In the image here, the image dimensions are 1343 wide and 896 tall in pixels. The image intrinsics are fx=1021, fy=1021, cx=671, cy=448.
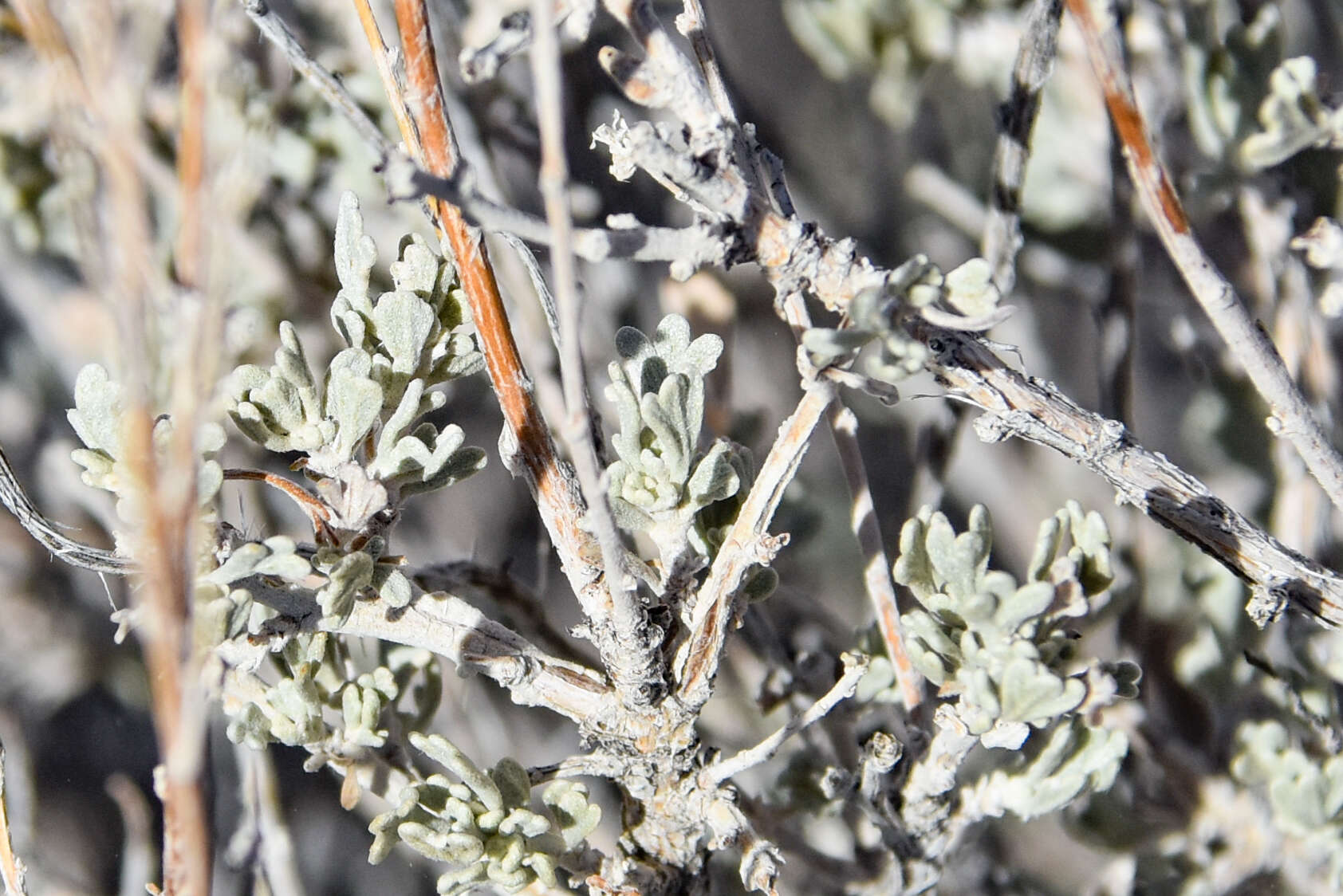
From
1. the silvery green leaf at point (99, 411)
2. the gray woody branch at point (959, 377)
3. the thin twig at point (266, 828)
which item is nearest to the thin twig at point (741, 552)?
the gray woody branch at point (959, 377)

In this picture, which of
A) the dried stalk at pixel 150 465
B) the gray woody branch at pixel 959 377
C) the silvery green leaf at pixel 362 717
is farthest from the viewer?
the silvery green leaf at pixel 362 717

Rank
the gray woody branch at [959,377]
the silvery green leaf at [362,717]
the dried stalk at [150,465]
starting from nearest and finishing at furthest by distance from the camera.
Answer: the dried stalk at [150,465] < the gray woody branch at [959,377] < the silvery green leaf at [362,717]

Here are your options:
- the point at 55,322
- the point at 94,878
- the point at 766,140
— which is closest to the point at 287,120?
the point at 55,322

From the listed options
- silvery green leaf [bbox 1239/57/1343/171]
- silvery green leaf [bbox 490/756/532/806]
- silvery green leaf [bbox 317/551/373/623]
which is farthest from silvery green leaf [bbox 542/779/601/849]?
silvery green leaf [bbox 1239/57/1343/171]

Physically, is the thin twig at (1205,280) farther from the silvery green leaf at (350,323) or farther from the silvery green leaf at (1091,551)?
the silvery green leaf at (350,323)

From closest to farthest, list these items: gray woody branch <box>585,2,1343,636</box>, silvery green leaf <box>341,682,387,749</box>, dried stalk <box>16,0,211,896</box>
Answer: dried stalk <box>16,0,211,896</box> < gray woody branch <box>585,2,1343,636</box> < silvery green leaf <box>341,682,387,749</box>

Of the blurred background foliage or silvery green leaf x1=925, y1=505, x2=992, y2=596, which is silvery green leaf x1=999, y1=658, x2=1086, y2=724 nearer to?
silvery green leaf x1=925, y1=505, x2=992, y2=596

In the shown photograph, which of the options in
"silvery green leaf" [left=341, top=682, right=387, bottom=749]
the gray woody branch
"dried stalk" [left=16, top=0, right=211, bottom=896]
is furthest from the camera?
"silvery green leaf" [left=341, top=682, right=387, bottom=749]
